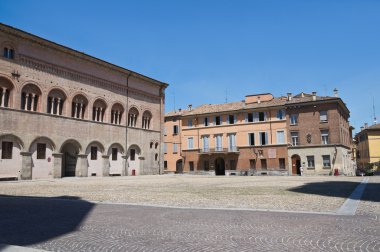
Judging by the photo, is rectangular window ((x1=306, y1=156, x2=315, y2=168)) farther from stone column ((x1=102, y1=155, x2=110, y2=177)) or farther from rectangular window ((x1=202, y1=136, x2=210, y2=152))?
stone column ((x1=102, y1=155, x2=110, y2=177))

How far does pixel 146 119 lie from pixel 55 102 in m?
14.4

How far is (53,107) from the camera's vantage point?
108 ft

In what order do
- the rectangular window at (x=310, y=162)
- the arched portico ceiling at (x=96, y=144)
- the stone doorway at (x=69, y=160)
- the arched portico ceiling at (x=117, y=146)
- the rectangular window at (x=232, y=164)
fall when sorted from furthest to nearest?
the rectangular window at (x=232, y=164) < the rectangular window at (x=310, y=162) < the arched portico ceiling at (x=117, y=146) < the arched portico ceiling at (x=96, y=144) < the stone doorway at (x=69, y=160)

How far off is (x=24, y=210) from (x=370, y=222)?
29.5ft

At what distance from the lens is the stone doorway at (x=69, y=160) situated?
3559 cm

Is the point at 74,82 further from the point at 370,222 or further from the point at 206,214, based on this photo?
the point at 370,222

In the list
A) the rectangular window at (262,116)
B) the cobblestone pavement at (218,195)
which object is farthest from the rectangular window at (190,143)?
the cobblestone pavement at (218,195)

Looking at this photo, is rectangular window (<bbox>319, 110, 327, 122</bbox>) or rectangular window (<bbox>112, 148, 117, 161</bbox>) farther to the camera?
rectangular window (<bbox>319, 110, 327, 122</bbox>)

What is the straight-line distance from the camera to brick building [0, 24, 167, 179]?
28984 mm

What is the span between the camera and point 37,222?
749 cm

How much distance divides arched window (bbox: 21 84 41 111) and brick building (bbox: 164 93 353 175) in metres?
26.4

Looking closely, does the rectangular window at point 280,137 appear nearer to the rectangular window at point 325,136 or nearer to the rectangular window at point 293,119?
the rectangular window at point 293,119

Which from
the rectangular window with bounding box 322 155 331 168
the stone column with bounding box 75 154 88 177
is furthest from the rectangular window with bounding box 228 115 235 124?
the stone column with bounding box 75 154 88 177

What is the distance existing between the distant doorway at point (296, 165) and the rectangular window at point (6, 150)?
34653 mm
